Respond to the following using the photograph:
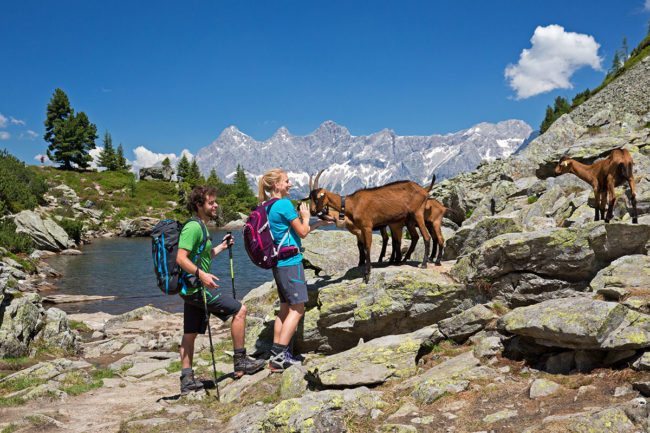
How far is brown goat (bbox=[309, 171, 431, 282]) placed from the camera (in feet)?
32.2

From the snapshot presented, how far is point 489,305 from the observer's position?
8.84 metres

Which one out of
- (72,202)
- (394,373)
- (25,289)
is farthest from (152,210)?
(394,373)

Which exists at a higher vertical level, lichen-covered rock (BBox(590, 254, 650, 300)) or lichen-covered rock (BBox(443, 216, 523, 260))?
lichen-covered rock (BBox(443, 216, 523, 260))

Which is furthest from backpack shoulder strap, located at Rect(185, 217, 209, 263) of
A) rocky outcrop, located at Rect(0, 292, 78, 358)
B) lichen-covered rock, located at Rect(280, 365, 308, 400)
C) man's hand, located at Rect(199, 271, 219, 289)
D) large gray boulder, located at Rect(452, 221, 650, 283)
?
rocky outcrop, located at Rect(0, 292, 78, 358)

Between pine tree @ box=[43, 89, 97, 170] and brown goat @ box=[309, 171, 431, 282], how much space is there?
115547 millimetres

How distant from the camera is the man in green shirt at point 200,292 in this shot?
302 inches

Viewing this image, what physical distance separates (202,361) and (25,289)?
22867 millimetres

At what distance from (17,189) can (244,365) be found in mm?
67142

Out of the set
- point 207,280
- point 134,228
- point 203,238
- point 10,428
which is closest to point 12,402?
point 10,428

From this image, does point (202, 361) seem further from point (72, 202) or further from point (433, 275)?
point (72, 202)

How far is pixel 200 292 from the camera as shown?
314 inches

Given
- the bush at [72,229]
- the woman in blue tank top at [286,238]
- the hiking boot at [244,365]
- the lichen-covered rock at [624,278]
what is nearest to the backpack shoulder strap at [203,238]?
the woman in blue tank top at [286,238]

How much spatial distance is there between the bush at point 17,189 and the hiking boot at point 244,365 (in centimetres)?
4906

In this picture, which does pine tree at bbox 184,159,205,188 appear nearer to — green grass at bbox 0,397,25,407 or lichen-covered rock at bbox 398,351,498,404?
green grass at bbox 0,397,25,407
